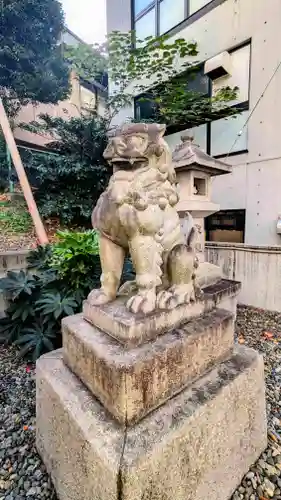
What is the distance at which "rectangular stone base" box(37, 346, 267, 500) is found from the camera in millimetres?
960

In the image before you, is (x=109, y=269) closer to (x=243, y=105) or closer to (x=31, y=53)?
(x=243, y=105)

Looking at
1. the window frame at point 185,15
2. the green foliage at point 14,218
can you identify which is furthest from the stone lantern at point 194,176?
the window frame at point 185,15

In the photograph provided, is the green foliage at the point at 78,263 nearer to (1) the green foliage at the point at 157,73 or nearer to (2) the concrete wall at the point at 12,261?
(2) the concrete wall at the point at 12,261

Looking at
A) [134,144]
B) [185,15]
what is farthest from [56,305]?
[185,15]

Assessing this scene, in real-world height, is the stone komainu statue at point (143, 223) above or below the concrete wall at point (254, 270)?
above

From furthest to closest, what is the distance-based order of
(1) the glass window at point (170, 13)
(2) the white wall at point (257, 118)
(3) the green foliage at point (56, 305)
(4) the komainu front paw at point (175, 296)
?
1. (1) the glass window at point (170, 13)
2. (2) the white wall at point (257, 118)
3. (3) the green foliage at point (56, 305)
4. (4) the komainu front paw at point (175, 296)

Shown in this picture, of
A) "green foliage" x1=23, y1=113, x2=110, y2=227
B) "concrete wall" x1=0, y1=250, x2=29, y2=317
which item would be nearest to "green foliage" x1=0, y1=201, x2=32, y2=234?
"green foliage" x1=23, y1=113, x2=110, y2=227

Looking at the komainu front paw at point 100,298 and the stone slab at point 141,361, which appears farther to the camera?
the komainu front paw at point 100,298

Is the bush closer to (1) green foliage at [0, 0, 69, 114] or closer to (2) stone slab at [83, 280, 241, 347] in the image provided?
(2) stone slab at [83, 280, 241, 347]

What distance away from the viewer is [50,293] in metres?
2.71

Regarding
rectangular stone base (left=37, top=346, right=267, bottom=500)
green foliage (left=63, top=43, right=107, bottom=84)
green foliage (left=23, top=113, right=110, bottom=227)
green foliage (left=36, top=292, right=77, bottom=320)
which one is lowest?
rectangular stone base (left=37, top=346, right=267, bottom=500)

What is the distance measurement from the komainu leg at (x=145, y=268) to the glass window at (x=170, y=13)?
7.03 metres

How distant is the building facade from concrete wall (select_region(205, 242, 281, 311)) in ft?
3.19

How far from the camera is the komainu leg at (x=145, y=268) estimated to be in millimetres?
1204
